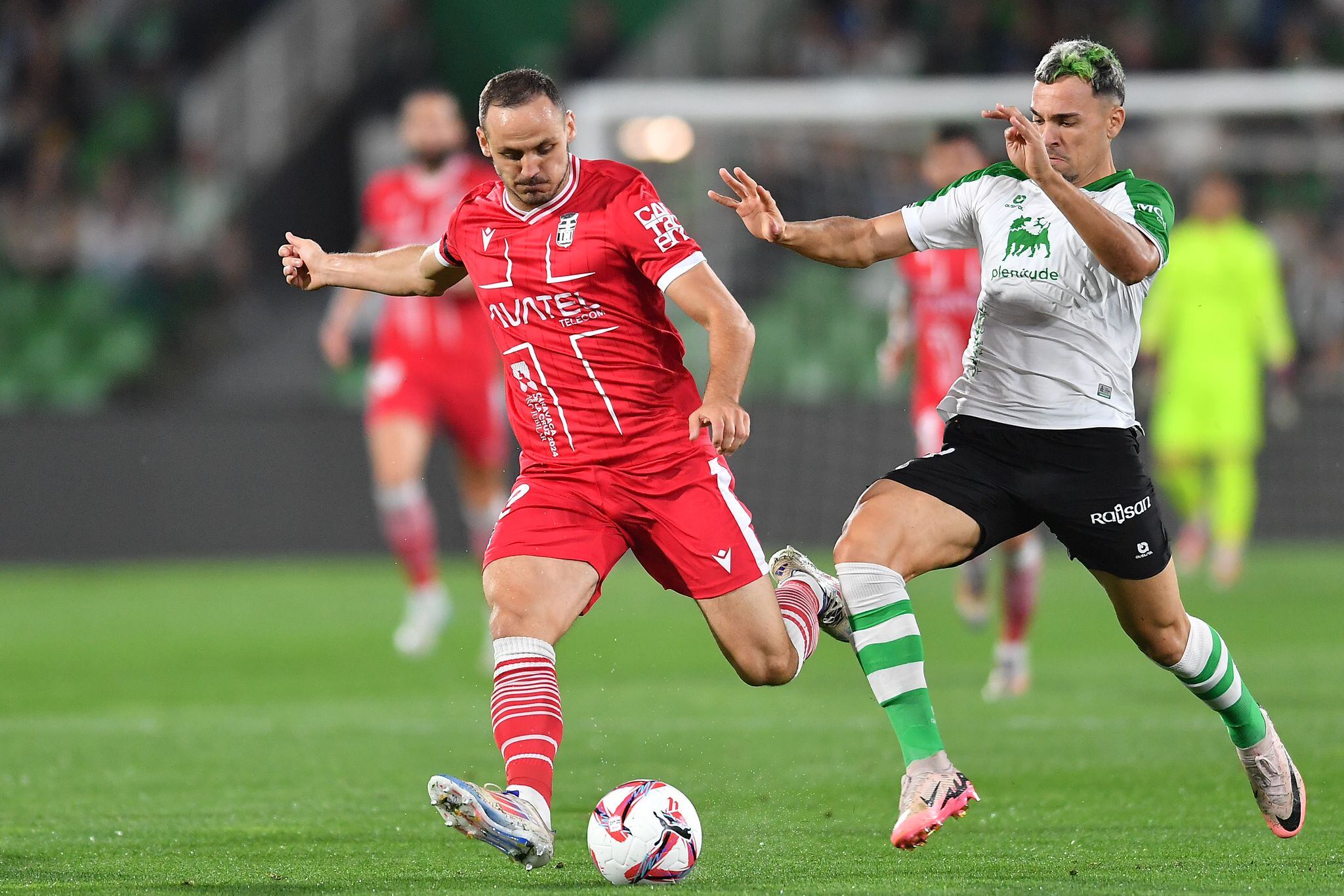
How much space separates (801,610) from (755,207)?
1.23 m

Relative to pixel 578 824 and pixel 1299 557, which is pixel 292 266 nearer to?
pixel 578 824

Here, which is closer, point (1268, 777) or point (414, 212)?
point (1268, 777)

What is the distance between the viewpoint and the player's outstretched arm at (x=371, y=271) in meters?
5.50

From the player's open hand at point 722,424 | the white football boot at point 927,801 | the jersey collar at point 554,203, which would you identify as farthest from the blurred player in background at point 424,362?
the white football boot at point 927,801

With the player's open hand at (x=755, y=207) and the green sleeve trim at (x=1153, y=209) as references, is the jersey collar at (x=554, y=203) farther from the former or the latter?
the green sleeve trim at (x=1153, y=209)

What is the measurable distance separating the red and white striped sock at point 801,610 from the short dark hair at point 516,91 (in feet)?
5.24

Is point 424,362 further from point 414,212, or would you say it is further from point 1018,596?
point 1018,596

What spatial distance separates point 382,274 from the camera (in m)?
5.56

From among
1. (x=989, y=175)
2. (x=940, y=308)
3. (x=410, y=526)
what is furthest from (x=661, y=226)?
(x=410, y=526)

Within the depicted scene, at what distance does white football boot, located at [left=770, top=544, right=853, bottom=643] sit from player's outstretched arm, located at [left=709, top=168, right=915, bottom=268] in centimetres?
102

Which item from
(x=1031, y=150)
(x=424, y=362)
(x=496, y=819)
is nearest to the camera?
(x=496, y=819)

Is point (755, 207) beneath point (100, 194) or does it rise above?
above

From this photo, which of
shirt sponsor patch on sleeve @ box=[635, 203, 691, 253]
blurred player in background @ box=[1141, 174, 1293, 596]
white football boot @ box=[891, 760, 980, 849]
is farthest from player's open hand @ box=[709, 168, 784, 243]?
blurred player in background @ box=[1141, 174, 1293, 596]

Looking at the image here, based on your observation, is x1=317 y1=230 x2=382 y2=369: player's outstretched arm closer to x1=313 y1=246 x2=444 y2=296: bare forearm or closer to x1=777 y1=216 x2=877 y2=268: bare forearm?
x1=313 y1=246 x2=444 y2=296: bare forearm
